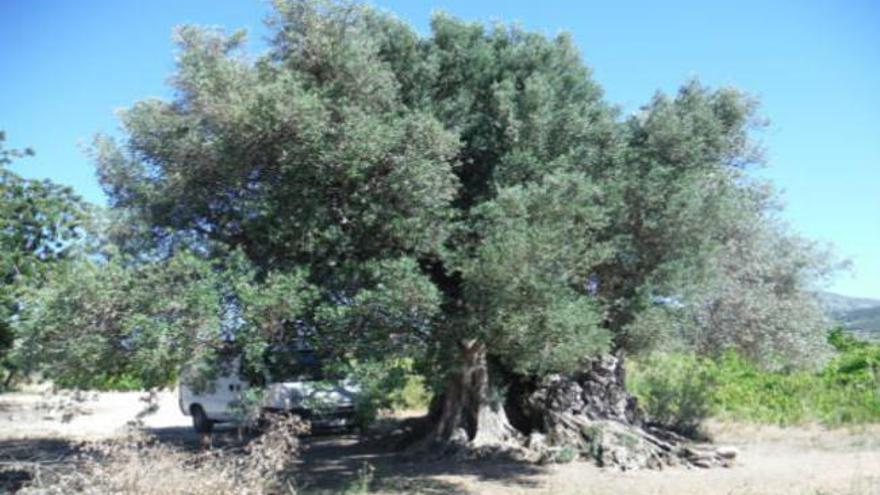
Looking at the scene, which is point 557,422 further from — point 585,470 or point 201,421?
point 201,421

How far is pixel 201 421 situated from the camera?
717 inches

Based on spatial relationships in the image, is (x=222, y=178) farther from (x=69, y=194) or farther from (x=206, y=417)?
(x=206, y=417)

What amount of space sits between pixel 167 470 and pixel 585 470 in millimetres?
6547

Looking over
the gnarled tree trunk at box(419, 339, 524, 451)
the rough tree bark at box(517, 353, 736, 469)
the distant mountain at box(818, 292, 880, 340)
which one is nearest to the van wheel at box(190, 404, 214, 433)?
the gnarled tree trunk at box(419, 339, 524, 451)

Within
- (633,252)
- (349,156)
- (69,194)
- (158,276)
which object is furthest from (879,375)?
(69,194)

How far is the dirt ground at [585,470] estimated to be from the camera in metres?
10.2

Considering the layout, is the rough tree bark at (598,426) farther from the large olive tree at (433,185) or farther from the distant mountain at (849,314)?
the distant mountain at (849,314)

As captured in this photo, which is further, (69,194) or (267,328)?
(69,194)

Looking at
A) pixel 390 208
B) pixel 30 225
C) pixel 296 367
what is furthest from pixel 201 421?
pixel 390 208

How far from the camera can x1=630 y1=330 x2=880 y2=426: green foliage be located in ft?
54.2

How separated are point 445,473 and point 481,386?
1.92 metres

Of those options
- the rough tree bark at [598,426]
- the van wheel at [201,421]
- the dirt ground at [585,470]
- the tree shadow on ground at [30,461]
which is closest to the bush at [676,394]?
the dirt ground at [585,470]

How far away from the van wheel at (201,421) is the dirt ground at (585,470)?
1.48 m

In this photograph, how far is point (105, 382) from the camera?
9164 mm
